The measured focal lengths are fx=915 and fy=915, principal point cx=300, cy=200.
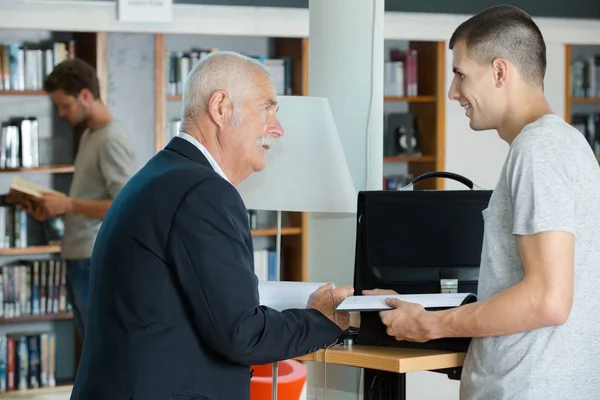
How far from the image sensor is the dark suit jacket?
1.78 meters

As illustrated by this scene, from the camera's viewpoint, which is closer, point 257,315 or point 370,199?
point 257,315

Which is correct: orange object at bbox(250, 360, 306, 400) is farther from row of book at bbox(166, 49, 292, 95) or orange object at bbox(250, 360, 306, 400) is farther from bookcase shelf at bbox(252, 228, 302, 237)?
row of book at bbox(166, 49, 292, 95)

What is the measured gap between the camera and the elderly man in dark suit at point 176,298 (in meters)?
1.78

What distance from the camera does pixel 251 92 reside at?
205 cm

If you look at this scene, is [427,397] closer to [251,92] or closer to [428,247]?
[428,247]

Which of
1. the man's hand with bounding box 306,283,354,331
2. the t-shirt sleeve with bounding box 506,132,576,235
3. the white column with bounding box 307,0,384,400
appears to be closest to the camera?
the t-shirt sleeve with bounding box 506,132,576,235

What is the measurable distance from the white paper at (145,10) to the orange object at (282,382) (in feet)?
8.60

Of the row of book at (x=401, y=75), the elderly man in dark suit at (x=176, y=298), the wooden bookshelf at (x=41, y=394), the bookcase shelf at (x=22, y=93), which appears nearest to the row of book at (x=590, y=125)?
the row of book at (x=401, y=75)

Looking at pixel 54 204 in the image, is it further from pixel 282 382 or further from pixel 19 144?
pixel 282 382

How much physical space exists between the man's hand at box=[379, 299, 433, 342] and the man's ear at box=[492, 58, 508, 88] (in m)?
0.52

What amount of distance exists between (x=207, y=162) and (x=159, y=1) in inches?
145

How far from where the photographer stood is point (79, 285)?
15.0 ft

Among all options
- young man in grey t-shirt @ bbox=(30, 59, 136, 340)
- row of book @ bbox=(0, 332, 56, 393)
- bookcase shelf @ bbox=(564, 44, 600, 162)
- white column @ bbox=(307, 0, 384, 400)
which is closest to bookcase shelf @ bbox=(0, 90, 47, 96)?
young man in grey t-shirt @ bbox=(30, 59, 136, 340)

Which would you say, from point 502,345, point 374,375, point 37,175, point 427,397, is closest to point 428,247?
point 374,375
